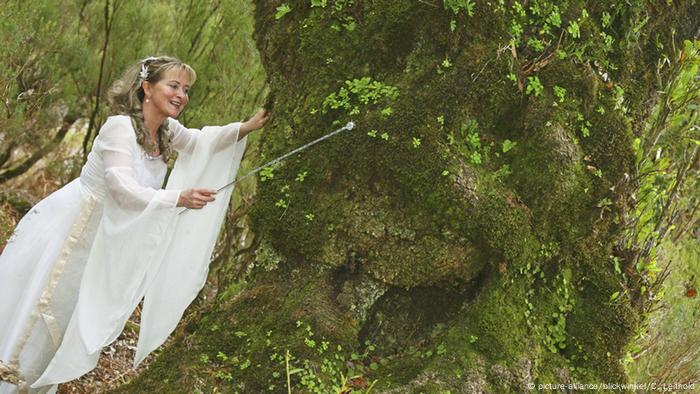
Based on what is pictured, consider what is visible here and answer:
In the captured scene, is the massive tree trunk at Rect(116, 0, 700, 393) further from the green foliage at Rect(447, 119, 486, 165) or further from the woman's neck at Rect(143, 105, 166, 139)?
the woman's neck at Rect(143, 105, 166, 139)

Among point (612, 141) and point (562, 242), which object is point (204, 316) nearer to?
point (562, 242)

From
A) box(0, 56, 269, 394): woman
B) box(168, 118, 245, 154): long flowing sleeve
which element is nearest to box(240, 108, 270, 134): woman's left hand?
box(168, 118, 245, 154): long flowing sleeve

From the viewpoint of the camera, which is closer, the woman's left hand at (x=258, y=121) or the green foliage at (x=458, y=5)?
the green foliage at (x=458, y=5)

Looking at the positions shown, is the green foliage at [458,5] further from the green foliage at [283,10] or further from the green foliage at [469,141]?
the green foliage at [283,10]

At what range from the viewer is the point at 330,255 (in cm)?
385

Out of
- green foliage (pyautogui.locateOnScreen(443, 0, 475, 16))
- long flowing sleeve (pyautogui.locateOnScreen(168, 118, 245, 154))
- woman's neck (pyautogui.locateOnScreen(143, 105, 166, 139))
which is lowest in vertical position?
long flowing sleeve (pyautogui.locateOnScreen(168, 118, 245, 154))

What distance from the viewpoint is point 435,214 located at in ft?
12.3

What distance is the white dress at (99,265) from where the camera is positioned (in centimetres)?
383

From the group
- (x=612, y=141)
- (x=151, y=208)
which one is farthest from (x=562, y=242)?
(x=151, y=208)

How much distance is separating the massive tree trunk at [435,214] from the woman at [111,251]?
31 centimetres

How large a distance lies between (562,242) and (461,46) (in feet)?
3.83

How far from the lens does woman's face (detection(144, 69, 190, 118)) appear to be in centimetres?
405

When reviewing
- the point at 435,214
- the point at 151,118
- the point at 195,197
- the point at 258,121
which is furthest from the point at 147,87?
the point at 435,214

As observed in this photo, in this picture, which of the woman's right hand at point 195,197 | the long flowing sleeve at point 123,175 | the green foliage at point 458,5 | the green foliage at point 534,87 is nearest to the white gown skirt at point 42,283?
the long flowing sleeve at point 123,175
